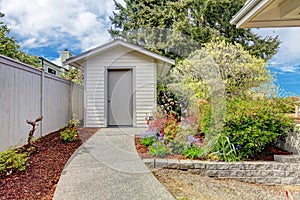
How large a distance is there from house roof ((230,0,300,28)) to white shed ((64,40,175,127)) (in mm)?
4000

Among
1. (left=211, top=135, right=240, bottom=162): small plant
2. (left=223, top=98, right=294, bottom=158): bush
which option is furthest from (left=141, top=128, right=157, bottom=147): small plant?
(left=223, top=98, right=294, bottom=158): bush

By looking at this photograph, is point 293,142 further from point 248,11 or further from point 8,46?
point 8,46

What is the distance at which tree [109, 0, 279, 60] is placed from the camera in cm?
1491

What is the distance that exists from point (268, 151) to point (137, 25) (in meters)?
15.9

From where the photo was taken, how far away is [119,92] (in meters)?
7.98

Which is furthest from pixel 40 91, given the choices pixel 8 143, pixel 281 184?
pixel 281 184

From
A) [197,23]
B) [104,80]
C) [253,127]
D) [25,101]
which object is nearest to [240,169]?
[253,127]

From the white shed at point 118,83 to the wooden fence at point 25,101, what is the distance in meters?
1.01

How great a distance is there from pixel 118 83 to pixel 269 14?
17.7ft

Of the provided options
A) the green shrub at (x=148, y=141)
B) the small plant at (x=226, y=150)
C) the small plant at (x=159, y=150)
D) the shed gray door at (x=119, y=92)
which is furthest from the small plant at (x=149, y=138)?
the shed gray door at (x=119, y=92)

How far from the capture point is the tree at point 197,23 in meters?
14.9

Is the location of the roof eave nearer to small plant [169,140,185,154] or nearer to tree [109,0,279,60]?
small plant [169,140,185,154]

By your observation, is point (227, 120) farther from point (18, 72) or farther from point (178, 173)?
point (18, 72)

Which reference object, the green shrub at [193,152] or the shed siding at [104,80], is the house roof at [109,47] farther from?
the green shrub at [193,152]
